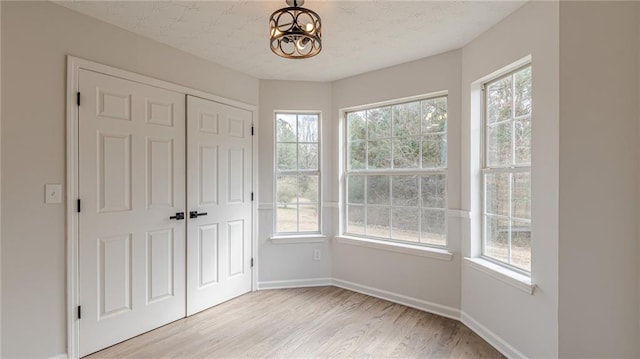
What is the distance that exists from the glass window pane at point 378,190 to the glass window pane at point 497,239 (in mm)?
1023

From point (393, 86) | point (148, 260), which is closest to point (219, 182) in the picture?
point (148, 260)

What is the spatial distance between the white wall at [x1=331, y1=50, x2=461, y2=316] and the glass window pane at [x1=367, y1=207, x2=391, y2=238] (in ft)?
0.64

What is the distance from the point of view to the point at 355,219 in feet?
11.9

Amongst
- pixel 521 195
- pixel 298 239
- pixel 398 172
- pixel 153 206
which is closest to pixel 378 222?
pixel 398 172

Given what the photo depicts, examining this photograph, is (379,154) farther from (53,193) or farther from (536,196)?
(53,193)

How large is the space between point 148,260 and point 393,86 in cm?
281

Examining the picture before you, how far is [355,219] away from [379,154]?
0.81m

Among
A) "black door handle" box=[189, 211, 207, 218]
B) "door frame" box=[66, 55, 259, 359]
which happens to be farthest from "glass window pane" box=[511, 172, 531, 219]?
"door frame" box=[66, 55, 259, 359]

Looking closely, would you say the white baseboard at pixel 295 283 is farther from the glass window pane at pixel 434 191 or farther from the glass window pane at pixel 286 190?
the glass window pane at pixel 434 191

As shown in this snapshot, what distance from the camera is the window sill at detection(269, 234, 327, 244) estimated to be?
361 cm

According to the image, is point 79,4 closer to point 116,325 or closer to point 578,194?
point 116,325

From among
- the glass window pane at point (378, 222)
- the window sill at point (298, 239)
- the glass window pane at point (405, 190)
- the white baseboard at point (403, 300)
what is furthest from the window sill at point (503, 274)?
the window sill at point (298, 239)

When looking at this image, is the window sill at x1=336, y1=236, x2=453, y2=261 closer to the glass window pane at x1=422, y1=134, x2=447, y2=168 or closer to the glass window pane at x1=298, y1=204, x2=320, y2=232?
the glass window pane at x1=298, y1=204, x2=320, y2=232

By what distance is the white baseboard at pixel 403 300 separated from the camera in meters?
2.85
